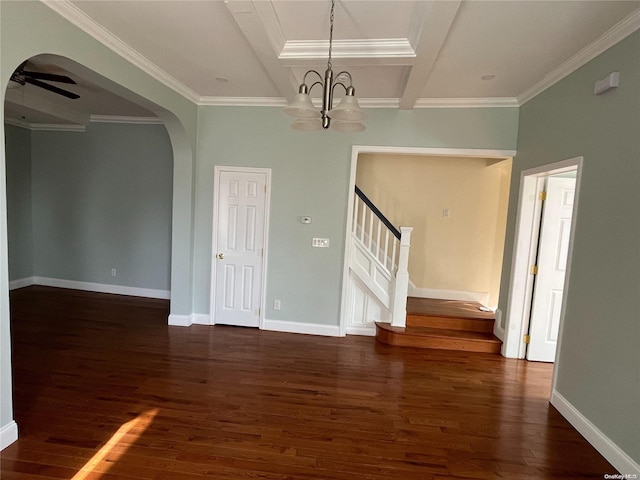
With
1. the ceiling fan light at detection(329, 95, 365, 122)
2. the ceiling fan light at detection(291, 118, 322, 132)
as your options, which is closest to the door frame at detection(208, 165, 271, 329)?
the ceiling fan light at detection(291, 118, 322, 132)

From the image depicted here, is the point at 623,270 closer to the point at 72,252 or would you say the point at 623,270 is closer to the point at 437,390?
the point at 437,390

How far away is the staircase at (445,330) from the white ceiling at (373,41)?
267 cm

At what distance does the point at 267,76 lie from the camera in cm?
342

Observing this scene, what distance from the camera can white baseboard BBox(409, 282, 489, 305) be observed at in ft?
17.7

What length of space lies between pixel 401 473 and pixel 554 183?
334cm

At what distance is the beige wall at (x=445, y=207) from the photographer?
533cm

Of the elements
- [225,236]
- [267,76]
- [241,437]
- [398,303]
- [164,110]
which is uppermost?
[267,76]

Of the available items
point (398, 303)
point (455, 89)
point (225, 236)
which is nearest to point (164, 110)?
point (225, 236)

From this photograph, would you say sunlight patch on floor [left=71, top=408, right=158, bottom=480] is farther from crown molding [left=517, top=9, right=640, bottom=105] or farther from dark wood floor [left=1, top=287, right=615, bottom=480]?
crown molding [left=517, top=9, right=640, bottom=105]

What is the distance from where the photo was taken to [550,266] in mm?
3701

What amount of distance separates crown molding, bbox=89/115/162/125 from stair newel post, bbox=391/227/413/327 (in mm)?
4331

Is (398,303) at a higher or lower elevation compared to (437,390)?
higher

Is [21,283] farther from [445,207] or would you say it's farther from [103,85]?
[445,207]

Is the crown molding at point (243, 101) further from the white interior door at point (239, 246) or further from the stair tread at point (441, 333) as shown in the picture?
the stair tread at point (441, 333)
